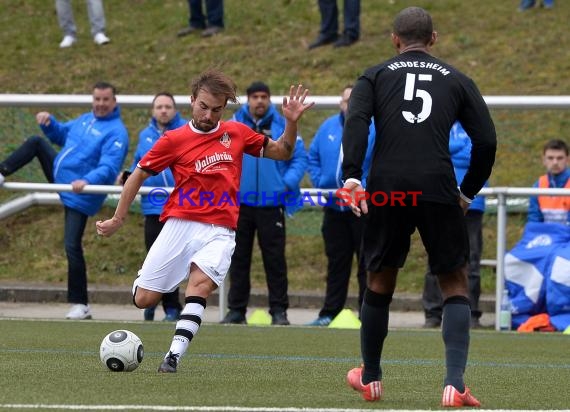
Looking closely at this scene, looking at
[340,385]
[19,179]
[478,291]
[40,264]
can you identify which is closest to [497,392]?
[340,385]

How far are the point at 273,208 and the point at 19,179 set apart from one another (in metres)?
3.29

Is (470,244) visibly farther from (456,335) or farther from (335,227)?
(456,335)

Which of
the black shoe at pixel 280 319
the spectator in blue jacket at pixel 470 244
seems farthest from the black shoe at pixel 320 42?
the black shoe at pixel 280 319

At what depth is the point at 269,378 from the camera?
291 inches

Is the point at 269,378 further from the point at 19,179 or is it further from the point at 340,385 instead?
the point at 19,179

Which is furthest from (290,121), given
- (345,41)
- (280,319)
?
(345,41)

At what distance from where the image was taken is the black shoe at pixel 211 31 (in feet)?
73.2

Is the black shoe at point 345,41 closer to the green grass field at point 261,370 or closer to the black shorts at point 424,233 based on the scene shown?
the green grass field at point 261,370

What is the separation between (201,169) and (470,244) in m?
4.80

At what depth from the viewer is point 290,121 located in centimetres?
789

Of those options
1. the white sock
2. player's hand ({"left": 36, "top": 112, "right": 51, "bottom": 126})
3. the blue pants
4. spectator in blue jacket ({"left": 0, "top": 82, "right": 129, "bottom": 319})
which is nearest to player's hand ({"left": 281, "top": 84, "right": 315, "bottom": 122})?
the white sock

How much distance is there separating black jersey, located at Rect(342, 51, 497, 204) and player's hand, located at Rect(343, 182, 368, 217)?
0.21 ft

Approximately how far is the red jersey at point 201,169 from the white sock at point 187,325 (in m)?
0.51

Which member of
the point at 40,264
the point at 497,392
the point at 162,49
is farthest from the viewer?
the point at 162,49
